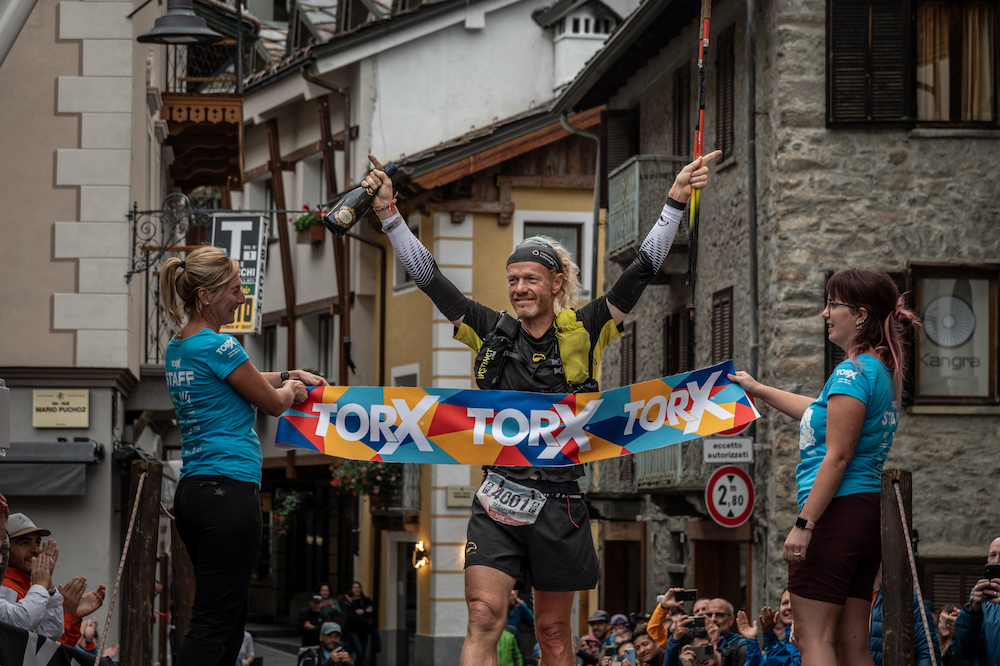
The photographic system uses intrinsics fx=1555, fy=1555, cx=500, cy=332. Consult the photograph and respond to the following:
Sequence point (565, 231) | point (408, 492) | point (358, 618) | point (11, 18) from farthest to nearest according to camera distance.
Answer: point (565, 231)
point (408, 492)
point (358, 618)
point (11, 18)

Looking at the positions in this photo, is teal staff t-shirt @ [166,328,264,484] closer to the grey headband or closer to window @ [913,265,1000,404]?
the grey headband

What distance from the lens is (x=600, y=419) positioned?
22.8 ft

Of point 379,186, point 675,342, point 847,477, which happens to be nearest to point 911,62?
point 675,342

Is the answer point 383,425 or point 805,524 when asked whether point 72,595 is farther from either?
point 805,524

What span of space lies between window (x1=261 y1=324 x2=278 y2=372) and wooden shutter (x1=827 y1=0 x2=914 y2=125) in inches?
837

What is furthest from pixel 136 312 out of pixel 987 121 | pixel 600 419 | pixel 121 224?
pixel 600 419

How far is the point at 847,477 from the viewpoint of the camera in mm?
5941

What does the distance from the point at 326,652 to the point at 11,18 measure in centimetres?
1431

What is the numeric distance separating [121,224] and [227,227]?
3987 millimetres

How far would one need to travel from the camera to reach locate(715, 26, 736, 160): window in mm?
20875

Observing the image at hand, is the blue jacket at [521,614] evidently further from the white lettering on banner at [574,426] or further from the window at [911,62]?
the white lettering on banner at [574,426]

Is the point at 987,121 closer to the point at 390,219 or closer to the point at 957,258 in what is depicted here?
the point at 957,258

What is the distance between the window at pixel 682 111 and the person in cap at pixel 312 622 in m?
9.50

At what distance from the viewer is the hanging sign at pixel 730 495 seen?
17.5m
